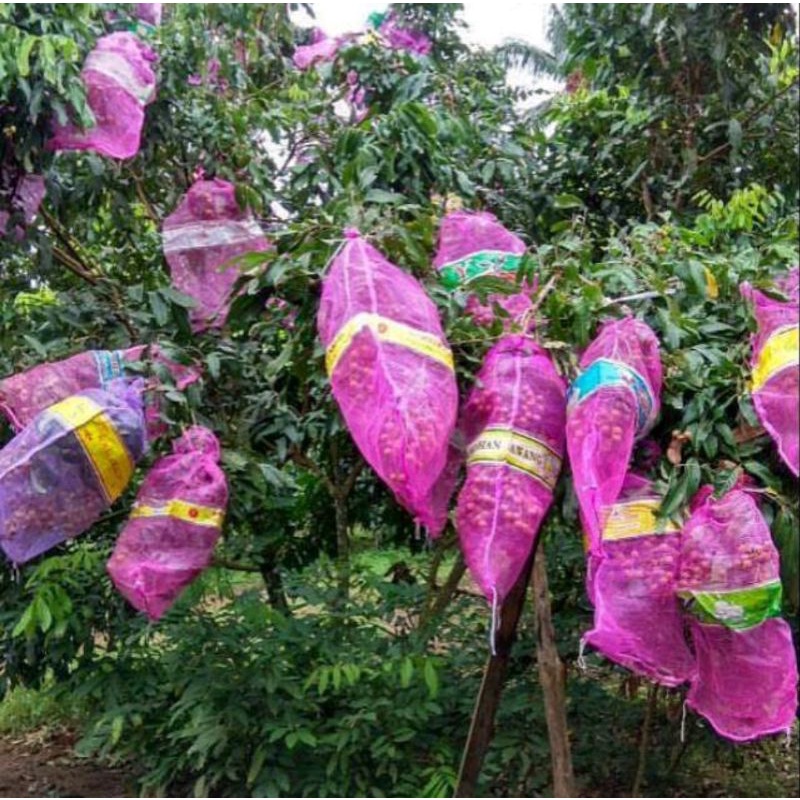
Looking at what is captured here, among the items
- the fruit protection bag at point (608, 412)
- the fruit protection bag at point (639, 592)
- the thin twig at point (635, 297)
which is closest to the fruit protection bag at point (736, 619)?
the fruit protection bag at point (639, 592)

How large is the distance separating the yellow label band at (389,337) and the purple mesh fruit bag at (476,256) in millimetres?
259

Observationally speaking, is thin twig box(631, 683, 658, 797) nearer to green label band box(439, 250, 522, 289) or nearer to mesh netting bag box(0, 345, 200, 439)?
green label band box(439, 250, 522, 289)

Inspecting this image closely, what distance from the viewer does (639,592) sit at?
4.72 ft

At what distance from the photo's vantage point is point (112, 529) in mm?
2783

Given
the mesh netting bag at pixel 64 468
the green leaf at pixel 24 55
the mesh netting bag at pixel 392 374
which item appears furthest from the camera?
the green leaf at pixel 24 55

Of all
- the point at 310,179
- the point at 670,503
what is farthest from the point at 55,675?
the point at 670,503

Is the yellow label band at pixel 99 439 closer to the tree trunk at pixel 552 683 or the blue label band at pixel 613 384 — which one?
the blue label band at pixel 613 384

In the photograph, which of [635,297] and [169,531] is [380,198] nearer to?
[635,297]

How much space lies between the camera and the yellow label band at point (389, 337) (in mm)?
1376

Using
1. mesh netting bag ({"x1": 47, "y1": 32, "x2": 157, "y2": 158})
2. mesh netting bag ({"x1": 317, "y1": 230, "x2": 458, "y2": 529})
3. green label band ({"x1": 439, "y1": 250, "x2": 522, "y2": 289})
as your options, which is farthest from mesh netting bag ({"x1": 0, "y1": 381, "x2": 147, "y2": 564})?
mesh netting bag ({"x1": 47, "y1": 32, "x2": 157, "y2": 158})

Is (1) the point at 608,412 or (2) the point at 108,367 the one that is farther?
(2) the point at 108,367

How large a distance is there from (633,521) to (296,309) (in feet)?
2.49

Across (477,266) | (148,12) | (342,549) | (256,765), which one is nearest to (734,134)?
(477,266)

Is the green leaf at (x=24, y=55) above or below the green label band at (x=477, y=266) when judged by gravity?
above
